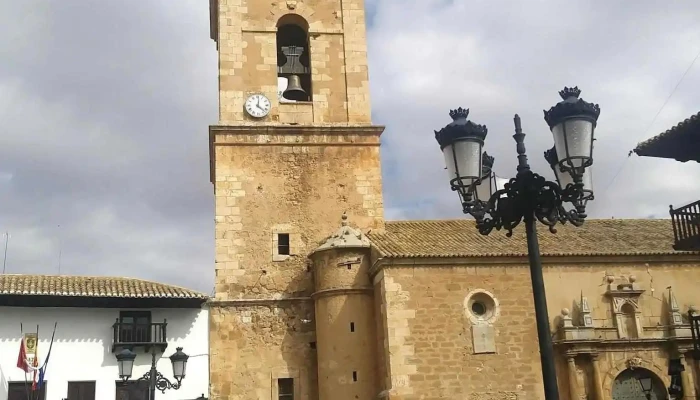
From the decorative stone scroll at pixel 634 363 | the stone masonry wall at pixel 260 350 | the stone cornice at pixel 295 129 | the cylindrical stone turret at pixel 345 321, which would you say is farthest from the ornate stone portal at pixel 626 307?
the stone masonry wall at pixel 260 350

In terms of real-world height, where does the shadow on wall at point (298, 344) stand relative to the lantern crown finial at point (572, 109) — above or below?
below

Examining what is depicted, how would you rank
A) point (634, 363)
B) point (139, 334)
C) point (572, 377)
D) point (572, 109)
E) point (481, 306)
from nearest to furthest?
point (572, 109)
point (572, 377)
point (634, 363)
point (481, 306)
point (139, 334)

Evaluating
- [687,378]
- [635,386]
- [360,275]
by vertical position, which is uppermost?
[360,275]

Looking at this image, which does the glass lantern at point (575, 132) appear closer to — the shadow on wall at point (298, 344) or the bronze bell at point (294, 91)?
the shadow on wall at point (298, 344)

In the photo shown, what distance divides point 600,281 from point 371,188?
5.73m

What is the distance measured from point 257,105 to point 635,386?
10835 millimetres

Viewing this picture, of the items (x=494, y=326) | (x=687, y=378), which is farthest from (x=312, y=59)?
(x=687, y=378)

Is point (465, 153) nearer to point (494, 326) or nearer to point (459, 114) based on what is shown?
point (459, 114)

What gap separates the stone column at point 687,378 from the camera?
15.7 metres

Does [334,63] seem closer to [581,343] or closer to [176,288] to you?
[176,288]

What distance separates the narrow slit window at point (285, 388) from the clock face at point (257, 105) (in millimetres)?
6386

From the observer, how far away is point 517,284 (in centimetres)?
1594

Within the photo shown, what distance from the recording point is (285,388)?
16.6 metres

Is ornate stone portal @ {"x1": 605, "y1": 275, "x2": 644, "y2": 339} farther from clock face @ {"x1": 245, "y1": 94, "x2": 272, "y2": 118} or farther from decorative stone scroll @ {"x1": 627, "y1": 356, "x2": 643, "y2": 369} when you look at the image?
clock face @ {"x1": 245, "y1": 94, "x2": 272, "y2": 118}
